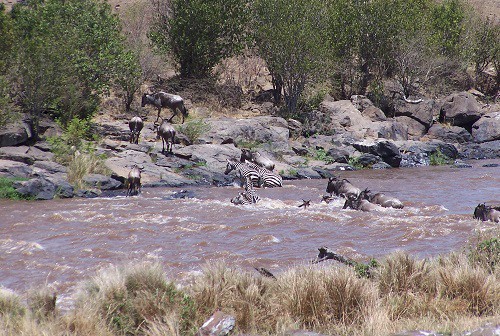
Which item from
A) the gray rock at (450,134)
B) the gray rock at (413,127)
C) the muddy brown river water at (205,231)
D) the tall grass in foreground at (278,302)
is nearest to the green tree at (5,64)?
the muddy brown river water at (205,231)

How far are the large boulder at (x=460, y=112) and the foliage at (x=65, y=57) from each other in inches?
776

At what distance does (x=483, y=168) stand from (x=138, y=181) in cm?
1563

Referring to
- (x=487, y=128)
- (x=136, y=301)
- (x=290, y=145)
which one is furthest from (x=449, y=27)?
(x=136, y=301)

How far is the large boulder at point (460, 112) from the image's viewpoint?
38500mm

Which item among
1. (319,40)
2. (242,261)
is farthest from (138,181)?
(319,40)

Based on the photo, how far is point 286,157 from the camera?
27.5 meters

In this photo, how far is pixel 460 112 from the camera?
38562mm

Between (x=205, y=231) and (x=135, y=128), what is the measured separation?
13860mm

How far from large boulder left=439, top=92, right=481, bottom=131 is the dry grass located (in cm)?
3227

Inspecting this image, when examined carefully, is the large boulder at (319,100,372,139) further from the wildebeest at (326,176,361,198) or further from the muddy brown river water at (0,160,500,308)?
the wildebeest at (326,176,361,198)

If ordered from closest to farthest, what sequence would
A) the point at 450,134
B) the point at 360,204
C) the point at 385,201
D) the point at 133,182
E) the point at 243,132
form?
the point at 360,204
the point at 385,201
the point at 133,182
the point at 243,132
the point at 450,134

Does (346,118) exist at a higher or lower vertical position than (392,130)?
higher

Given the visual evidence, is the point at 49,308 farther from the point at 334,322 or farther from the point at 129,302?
the point at 334,322

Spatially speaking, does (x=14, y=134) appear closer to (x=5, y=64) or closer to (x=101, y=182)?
(x=5, y=64)
